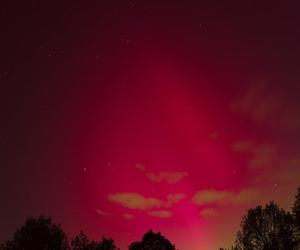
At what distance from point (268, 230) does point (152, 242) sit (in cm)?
2939

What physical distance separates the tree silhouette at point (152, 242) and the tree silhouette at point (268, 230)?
62.8 ft

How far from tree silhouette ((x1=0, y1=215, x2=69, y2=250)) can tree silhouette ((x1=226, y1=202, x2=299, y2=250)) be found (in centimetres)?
3551

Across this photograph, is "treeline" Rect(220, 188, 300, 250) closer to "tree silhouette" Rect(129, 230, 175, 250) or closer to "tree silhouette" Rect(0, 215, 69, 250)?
"tree silhouette" Rect(129, 230, 175, 250)

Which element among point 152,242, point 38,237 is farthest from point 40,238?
point 152,242

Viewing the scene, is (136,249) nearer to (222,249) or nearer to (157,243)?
(157,243)

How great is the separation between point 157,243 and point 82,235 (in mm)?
18537

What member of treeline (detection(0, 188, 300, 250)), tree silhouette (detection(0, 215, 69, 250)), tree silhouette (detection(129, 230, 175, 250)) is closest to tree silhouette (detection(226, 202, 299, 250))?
treeline (detection(0, 188, 300, 250))

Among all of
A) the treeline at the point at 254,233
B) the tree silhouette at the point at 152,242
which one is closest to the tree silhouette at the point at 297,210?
the treeline at the point at 254,233

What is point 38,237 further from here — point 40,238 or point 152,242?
point 152,242

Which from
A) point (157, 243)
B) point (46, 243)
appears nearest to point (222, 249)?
point (157, 243)

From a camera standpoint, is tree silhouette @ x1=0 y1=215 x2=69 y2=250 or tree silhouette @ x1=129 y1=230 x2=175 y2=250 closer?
tree silhouette @ x1=0 y1=215 x2=69 y2=250

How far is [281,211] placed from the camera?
74.4m

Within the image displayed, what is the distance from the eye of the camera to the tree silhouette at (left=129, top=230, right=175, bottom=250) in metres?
87.3

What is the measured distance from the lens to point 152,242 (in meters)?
90.6
